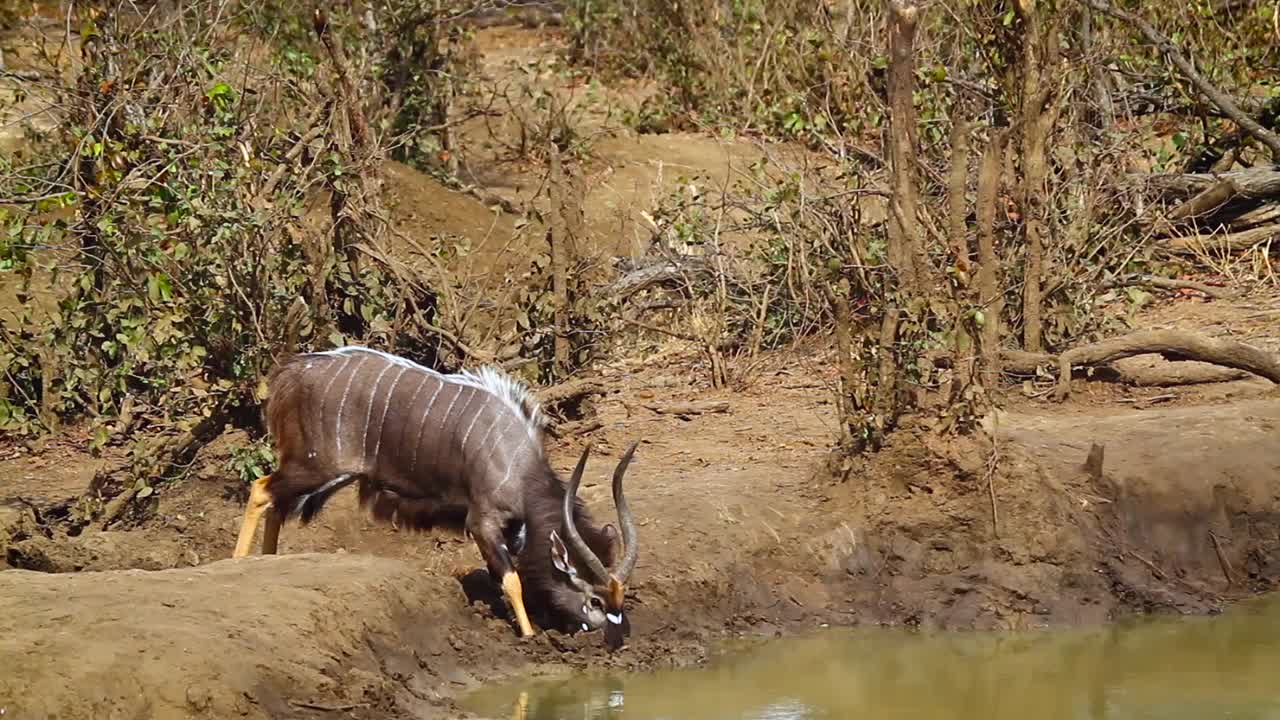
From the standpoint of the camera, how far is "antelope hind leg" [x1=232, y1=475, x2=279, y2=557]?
6523 mm

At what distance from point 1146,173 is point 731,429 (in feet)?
8.78

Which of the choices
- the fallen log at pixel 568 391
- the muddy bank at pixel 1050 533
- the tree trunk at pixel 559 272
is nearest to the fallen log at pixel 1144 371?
the muddy bank at pixel 1050 533

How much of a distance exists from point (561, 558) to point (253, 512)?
4.29ft

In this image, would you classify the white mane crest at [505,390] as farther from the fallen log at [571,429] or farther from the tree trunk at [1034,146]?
the tree trunk at [1034,146]

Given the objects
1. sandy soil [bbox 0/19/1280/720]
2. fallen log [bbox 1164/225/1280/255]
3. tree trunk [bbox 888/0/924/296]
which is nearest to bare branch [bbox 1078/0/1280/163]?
fallen log [bbox 1164/225/1280/255]

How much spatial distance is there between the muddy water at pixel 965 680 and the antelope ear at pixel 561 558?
43cm

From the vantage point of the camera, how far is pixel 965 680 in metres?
5.86

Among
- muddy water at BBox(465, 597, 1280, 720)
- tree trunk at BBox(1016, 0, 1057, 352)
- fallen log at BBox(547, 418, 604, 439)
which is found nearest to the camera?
muddy water at BBox(465, 597, 1280, 720)

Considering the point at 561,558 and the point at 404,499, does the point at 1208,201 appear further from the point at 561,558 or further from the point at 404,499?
the point at 404,499

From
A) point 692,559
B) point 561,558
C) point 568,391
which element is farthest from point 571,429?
point 561,558

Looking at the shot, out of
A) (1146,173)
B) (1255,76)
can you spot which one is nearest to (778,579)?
(1146,173)

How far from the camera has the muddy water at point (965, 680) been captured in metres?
5.50

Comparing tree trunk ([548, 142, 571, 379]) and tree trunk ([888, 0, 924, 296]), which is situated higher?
tree trunk ([888, 0, 924, 296])

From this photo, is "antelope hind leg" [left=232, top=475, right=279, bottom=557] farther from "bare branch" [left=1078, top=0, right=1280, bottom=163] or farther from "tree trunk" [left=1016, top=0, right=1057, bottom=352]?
"bare branch" [left=1078, top=0, right=1280, bottom=163]
